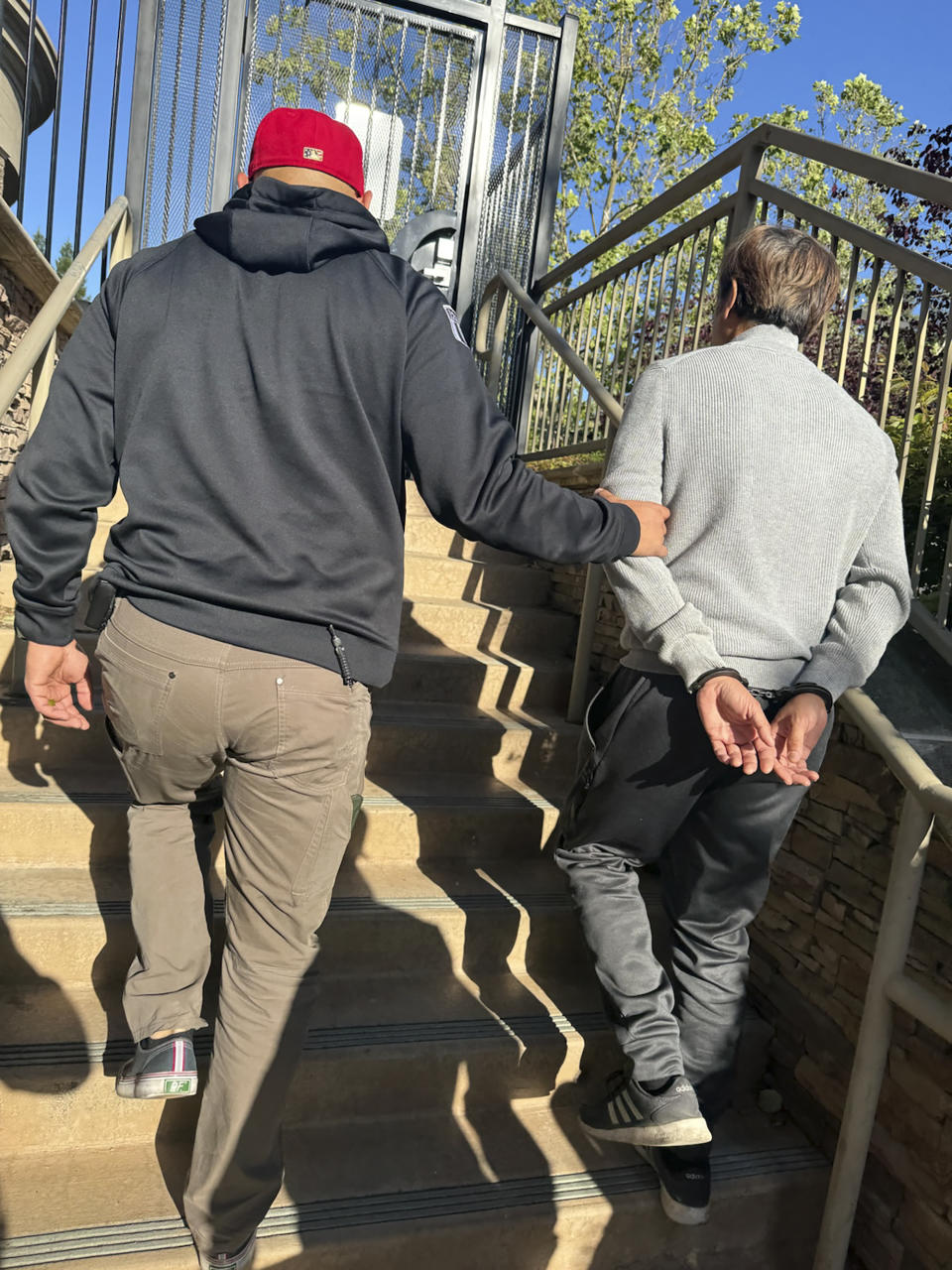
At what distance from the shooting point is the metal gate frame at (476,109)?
4.61 meters

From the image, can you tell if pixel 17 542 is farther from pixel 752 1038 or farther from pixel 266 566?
pixel 752 1038

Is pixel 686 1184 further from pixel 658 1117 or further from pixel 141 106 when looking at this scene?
pixel 141 106

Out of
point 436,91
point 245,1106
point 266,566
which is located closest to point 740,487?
point 266,566

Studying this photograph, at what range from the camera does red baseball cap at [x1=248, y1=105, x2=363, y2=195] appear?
1496 mm

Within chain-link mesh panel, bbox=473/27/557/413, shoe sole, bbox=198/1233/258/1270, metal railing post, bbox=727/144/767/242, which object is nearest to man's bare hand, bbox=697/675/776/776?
shoe sole, bbox=198/1233/258/1270

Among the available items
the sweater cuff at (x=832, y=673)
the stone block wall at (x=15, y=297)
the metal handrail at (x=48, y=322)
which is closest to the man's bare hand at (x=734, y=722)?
the sweater cuff at (x=832, y=673)

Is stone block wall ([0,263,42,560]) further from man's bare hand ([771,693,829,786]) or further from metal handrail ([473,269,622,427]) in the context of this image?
man's bare hand ([771,693,829,786])

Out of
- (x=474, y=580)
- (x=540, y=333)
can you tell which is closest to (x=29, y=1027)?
(x=474, y=580)

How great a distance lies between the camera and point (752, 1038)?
2270mm

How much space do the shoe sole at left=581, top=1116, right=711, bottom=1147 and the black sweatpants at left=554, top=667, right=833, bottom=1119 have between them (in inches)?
3.4

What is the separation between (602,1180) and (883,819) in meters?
0.97

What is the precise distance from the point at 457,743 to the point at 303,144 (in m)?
1.84

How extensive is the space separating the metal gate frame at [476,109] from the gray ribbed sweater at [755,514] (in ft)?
12.8

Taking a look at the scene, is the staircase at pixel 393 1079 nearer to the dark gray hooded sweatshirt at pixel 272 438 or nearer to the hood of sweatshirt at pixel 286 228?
the dark gray hooded sweatshirt at pixel 272 438
